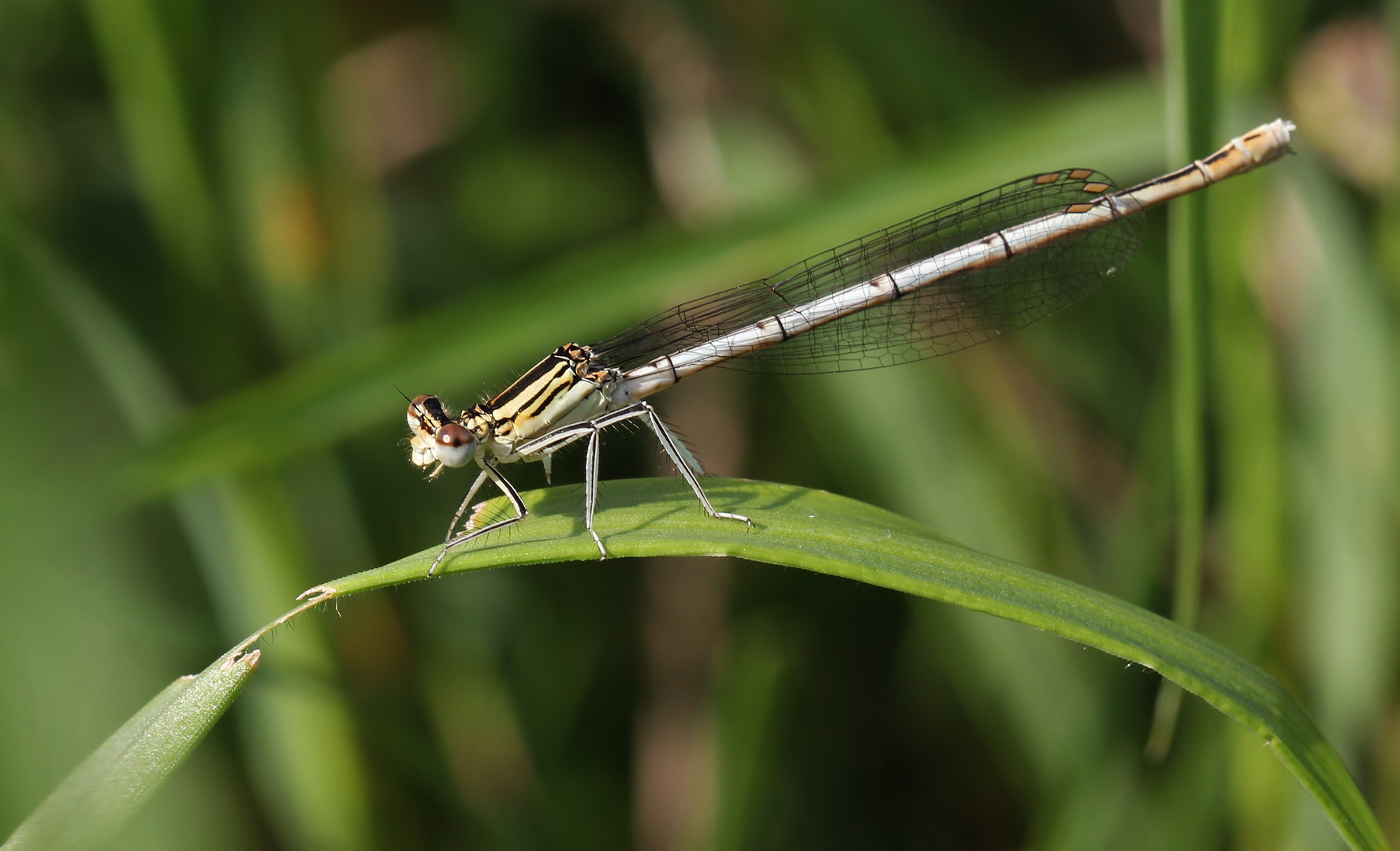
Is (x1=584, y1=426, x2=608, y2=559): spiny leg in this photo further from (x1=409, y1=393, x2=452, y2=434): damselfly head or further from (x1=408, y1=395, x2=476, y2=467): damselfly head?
(x1=409, y1=393, x2=452, y2=434): damselfly head

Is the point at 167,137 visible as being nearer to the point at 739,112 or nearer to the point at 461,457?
the point at 461,457

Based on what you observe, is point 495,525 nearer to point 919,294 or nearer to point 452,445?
point 452,445

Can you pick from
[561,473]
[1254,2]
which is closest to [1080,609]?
[1254,2]

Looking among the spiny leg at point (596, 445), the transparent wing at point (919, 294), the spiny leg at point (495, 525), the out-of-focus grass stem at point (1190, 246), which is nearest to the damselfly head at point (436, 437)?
the spiny leg at point (495, 525)

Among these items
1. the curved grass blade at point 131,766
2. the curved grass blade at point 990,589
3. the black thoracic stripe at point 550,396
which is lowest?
the curved grass blade at point 990,589

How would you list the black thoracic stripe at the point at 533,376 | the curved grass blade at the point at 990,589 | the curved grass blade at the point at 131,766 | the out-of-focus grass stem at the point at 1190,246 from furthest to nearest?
the black thoracic stripe at the point at 533,376
the out-of-focus grass stem at the point at 1190,246
the curved grass blade at the point at 990,589
the curved grass blade at the point at 131,766

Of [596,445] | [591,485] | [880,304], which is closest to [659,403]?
[880,304]

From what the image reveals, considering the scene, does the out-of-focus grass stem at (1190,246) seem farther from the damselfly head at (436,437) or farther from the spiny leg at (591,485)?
the damselfly head at (436,437)

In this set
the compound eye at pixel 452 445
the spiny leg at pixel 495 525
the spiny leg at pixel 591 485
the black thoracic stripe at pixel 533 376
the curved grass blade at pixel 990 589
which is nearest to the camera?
the curved grass blade at pixel 990 589
